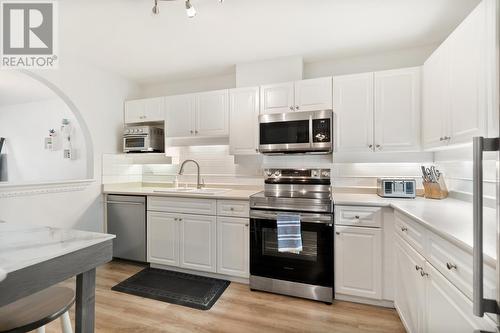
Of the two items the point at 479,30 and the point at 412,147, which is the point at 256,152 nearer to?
the point at 412,147

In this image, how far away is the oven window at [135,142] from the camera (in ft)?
10.7

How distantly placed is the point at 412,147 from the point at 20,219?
3892 mm

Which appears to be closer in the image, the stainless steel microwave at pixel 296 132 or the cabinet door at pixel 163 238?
the stainless steel microwave at pixel 296 132

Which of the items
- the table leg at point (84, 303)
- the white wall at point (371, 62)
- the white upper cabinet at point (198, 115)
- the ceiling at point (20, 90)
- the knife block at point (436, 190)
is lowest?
the table leg at point (84, 303)

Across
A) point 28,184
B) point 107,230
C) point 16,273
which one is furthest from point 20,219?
point 16,273

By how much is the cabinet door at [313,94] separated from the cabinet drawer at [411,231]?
4.19 ft

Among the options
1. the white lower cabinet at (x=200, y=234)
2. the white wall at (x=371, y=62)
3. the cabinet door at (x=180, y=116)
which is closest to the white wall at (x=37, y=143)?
the cabinet door at (x=180, y=116)

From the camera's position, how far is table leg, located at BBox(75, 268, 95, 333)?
103cm

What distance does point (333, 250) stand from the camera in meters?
2.19

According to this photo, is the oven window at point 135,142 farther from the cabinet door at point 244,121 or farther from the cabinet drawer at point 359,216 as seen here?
the cabinet drawer at point 359,216

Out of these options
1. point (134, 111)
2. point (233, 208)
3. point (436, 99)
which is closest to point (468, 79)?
point (436, 99)

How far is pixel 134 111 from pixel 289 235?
2.73 meters

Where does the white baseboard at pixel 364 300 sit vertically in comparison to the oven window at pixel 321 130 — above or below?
below

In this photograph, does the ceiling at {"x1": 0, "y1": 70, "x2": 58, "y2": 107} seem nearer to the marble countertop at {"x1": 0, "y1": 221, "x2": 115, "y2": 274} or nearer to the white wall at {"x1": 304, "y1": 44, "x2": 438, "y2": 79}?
the marble countertop at {"x1": 0, "y1": 221, "x2": 115, "y2": 274}
